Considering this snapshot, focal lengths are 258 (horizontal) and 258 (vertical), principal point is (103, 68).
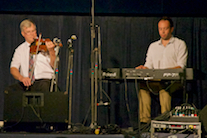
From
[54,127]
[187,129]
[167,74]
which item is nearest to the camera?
[187,129]

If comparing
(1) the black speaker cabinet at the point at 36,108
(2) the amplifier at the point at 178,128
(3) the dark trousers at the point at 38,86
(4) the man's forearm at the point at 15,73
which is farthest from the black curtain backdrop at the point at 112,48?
(2) the amplifier at the point at 178,128

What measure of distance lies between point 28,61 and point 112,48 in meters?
1.51

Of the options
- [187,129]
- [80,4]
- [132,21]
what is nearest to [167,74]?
[187,129]

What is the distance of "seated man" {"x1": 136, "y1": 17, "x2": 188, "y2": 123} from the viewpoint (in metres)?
3.93

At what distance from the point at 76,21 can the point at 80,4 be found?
1.38 ft

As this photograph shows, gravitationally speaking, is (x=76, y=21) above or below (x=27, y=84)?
above

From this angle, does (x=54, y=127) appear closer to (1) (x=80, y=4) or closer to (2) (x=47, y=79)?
(2) (x=47, y=79)

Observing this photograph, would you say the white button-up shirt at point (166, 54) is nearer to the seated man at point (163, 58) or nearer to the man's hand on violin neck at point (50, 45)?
the seated man at point (163, 58)

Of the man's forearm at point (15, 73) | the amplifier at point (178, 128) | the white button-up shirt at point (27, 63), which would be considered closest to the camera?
the amplifier at point (178, 128)

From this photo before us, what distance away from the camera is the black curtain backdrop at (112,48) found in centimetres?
461

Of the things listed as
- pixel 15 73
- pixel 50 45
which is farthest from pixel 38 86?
pixel 15 73

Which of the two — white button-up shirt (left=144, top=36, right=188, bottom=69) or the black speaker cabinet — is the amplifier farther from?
white button-up shirt (left=144, top=36, right=188, bottom=69)

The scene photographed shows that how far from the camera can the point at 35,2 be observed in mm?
4359

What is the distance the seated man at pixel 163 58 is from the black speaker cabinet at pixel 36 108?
1.45 m
